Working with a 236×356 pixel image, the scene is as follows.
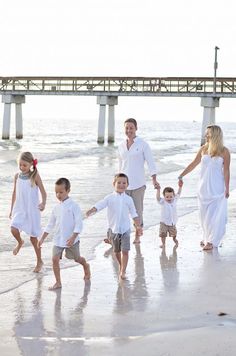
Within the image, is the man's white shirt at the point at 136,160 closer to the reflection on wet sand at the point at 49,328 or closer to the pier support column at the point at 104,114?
the reflection on wet sand at the point at 49,328

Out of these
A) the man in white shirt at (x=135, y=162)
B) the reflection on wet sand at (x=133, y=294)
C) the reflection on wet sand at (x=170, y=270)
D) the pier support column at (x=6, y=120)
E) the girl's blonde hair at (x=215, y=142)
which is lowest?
the reflection on wet sand at (x=133, y=294)

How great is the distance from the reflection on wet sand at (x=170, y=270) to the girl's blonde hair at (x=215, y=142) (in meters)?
1.24

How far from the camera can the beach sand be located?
16.1 feet

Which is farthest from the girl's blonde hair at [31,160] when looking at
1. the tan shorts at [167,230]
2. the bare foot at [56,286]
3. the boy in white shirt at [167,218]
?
the tan shorts at [167,230]

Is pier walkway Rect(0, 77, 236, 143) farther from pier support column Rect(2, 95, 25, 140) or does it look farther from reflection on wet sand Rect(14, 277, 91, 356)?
reflection on wet sand Rect(14, 277, 91, 356)

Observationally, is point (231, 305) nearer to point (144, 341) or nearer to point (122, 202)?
point (144, 341)

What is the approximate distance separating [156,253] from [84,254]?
2.69 ft

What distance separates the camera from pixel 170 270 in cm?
727

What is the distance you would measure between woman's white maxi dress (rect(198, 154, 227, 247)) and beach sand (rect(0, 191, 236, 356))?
66 cm

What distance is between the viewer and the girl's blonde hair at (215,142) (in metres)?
8.37

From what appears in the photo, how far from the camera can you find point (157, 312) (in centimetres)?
569

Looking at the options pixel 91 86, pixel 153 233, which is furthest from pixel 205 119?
pixel 153 233

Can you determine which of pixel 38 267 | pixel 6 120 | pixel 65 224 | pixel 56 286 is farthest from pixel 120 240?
pixel 6 120

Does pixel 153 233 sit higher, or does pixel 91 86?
pixel 91 86
